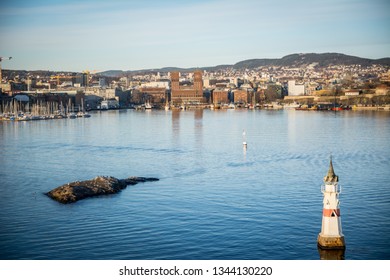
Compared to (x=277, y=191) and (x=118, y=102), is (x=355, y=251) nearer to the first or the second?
(x=277, y=191)

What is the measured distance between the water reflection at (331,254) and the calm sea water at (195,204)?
1.9 inches

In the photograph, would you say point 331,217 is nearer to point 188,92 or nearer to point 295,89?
point 188,92

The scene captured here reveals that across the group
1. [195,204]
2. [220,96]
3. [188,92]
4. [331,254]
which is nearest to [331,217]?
[331,254]

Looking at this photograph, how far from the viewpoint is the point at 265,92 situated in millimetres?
43188

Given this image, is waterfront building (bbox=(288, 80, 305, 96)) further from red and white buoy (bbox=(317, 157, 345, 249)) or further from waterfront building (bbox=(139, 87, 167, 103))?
red and white buoy (bbox=(317, 157, 345, 249))

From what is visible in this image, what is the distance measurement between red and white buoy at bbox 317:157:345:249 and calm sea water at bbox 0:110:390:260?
0.11 m

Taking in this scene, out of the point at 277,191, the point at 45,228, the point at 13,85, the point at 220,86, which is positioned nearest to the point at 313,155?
the point at 277,191

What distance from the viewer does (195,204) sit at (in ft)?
19.6

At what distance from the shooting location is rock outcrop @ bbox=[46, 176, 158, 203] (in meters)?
6.33

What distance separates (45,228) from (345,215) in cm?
231

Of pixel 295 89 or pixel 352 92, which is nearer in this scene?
pixel 352 92

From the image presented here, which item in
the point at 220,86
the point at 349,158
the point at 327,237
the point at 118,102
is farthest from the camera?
the point at 220,86

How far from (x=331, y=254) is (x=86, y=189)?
9.94 ft

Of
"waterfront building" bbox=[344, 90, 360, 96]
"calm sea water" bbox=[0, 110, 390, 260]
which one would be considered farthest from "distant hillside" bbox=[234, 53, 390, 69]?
"calm sea water" bbox=[0, 110, 390, 260]
